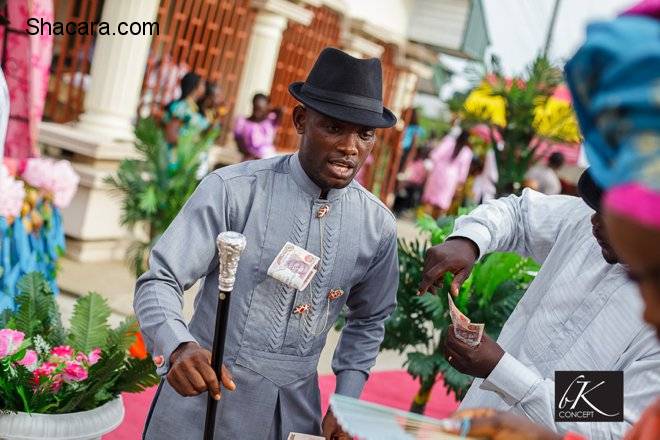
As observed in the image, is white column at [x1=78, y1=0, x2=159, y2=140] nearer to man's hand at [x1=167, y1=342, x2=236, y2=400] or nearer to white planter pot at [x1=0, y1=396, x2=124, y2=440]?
white planter pot at [x1=0, y1=396, x2=124, y2=440]

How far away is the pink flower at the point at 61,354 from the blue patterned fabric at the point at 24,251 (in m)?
1.26

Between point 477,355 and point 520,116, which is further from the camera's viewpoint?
point 520,116

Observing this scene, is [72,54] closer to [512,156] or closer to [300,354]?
[512,156]

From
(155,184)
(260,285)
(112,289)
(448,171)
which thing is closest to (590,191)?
(260,285)

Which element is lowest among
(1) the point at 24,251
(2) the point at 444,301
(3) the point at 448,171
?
(3) the point at 448,171

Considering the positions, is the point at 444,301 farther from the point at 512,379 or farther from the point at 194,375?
the point at 194,375

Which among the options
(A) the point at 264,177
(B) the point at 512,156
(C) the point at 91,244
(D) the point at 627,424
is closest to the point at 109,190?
(C) the point at 91,244

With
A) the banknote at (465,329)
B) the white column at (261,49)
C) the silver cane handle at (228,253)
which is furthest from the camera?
the white column at (261,49)

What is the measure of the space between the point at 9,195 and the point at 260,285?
2.59m

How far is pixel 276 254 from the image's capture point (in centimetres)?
263

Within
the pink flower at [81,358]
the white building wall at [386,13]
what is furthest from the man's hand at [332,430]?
the white building wall at [386,13]

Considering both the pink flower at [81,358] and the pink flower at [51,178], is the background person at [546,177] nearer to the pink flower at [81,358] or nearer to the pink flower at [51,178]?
the pink flower at [51,178]

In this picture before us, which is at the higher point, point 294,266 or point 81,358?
point 294,266

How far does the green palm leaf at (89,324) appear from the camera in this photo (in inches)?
141
